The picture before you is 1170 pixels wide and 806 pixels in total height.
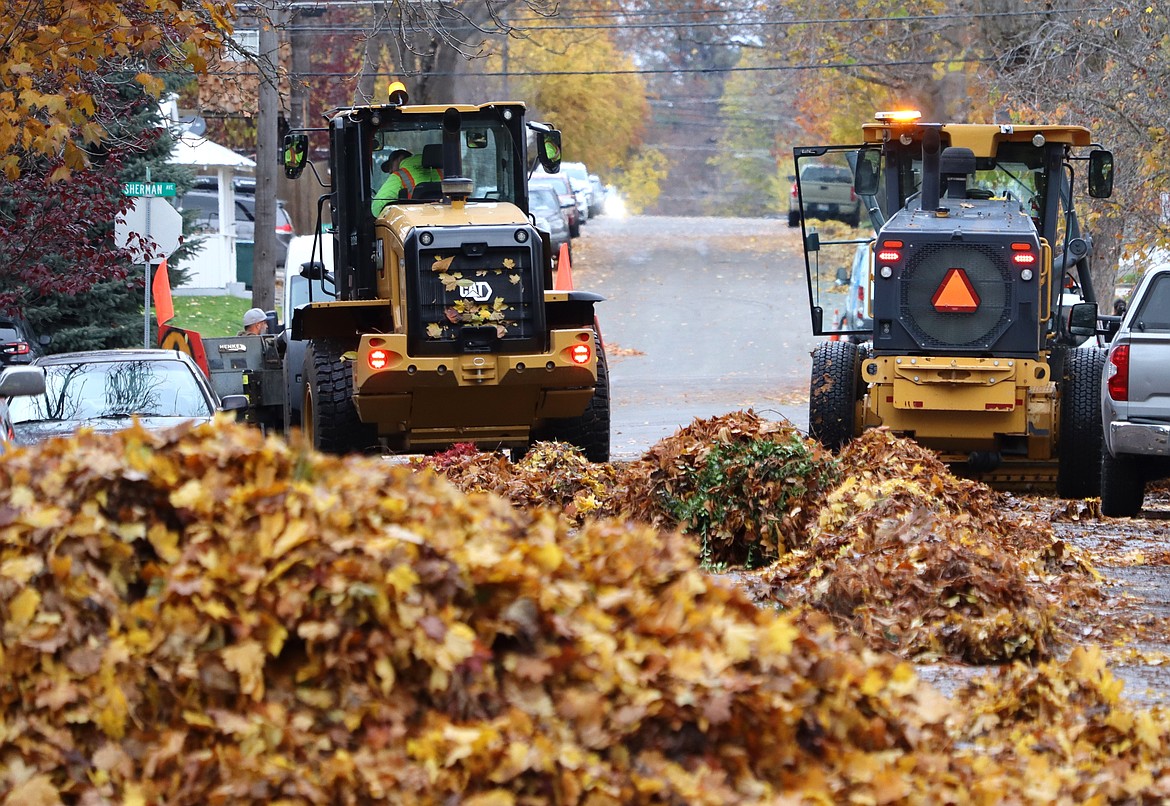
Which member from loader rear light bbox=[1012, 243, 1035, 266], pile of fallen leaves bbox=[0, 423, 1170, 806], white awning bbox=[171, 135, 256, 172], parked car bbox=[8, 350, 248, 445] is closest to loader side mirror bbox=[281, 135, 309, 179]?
parked car bbox=[8, 350, 248, 445]

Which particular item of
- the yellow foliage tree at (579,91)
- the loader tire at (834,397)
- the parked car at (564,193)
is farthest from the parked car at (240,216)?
the loader tire at (834,397)

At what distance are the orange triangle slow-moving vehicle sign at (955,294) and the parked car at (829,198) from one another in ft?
6.84

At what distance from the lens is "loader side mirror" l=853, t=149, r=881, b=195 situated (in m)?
15.4

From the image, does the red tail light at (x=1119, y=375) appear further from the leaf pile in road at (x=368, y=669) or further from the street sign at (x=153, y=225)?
the street sign at (x=153, y=225)

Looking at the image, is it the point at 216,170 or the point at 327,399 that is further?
the point at 216,170

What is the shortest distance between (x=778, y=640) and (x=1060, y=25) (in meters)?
21.1

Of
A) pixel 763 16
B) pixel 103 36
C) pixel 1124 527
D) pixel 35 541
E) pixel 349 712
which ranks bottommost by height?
pixel 1124 527

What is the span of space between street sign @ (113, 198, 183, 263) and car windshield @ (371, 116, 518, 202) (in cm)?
611

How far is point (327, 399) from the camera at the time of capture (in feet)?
46.4

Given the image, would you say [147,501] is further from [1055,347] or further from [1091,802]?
[1055,347]

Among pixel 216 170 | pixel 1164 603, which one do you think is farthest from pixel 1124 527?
pixel 216 170

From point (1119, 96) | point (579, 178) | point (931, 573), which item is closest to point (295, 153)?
point (931, 573)

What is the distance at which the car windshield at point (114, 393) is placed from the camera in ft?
45.3

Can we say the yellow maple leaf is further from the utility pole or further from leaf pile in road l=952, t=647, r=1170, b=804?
the utility pole
